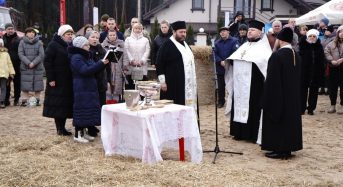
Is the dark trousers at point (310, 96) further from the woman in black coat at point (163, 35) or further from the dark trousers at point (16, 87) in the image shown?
the dark trousers at point (16, 87)

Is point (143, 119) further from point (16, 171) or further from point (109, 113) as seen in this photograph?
point (16, 171)

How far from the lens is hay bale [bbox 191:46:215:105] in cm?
1177

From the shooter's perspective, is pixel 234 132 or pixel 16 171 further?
pixel 234 132

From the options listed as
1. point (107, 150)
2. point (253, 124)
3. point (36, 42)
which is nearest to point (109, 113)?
point (107, 150)

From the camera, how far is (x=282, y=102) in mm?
6625

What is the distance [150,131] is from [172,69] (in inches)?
71.2

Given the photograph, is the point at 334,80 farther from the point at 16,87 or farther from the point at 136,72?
the point at 16,87

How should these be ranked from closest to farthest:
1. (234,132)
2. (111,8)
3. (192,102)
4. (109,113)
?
(109,113) < (192,102) < (234,132) < (111,8)

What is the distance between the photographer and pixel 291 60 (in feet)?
21.7

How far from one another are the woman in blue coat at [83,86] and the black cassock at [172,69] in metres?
0.85

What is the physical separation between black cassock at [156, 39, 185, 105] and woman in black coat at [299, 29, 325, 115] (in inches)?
157

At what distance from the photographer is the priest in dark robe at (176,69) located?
7.32 meters

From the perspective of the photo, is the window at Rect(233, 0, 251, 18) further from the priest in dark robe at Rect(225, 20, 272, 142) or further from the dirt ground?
the priest in dark robe at Rect(225, 20, 272, 142)

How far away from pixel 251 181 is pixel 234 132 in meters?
2.67
